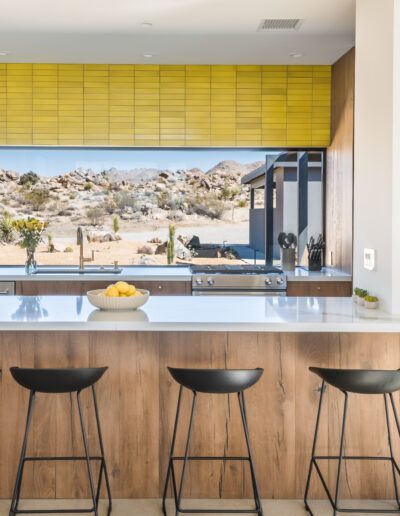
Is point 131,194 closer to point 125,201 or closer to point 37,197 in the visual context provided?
point 125,201

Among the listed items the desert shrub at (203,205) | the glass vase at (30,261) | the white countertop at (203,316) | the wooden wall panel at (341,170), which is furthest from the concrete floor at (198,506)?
the desert shrub at (203,205)

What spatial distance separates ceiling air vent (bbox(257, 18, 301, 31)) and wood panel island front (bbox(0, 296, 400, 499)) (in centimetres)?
231

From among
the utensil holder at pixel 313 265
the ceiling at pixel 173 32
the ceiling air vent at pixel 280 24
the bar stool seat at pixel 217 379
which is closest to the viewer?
the bar stool seat at pixel 217 379

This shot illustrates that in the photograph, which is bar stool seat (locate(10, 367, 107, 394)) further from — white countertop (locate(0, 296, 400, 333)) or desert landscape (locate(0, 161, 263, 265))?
desert landscape (locate(0, 161, 263, 265))

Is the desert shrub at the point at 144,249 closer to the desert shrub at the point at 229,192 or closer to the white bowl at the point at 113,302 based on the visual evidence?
the desert shrub at the point at 229,192

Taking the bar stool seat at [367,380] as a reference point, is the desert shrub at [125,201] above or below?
above

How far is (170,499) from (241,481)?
0.38m

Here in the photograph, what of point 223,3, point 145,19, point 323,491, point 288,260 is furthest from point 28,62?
point 323,491

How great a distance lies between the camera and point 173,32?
14.8 ft

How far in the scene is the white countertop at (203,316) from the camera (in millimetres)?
2707

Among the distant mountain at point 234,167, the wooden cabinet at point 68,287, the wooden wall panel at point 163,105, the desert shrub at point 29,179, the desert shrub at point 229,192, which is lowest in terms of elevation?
the wooden cabinet at point 68,287

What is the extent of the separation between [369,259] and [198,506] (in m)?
1.63

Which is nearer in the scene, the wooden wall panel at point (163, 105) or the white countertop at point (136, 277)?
the white countertop at point (136, 277)

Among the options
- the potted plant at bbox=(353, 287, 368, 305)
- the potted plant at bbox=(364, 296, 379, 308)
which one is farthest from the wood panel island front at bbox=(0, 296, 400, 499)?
the potted plant at bbox=(353, 287, 368, 305)
